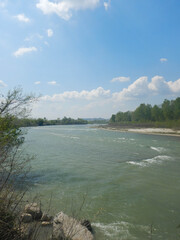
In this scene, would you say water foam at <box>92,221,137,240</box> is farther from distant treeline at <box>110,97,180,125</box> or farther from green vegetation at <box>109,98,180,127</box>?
distant treeline at <box>110,97,180,125</box>

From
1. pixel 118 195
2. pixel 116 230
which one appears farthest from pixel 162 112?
pixel 116 230

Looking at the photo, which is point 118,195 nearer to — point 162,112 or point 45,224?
point 45,224

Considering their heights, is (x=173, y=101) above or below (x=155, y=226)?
above

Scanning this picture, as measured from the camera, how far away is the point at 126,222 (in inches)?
297

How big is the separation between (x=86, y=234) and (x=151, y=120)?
10607cm

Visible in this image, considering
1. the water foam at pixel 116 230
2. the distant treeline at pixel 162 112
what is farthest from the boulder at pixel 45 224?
the distant treeline at pixel 162 112

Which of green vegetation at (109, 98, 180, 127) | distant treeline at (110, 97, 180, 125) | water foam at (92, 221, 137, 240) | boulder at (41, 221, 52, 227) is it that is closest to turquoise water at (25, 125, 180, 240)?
water foam at (92, 221, 137, 240)

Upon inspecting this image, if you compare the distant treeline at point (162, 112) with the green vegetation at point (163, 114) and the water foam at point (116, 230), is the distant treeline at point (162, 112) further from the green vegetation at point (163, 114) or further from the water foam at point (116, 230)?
the water foam at point (116, 230)

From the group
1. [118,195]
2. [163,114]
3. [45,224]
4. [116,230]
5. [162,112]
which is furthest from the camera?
Result: [162,112]

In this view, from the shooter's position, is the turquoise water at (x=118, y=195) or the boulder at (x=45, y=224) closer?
the boulder at (x=45, y=224)

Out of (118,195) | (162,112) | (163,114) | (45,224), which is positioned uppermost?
(162,112)

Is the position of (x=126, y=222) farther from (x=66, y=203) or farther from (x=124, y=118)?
(x=124, y=118)

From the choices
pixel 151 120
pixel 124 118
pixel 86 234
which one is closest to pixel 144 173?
pixel 86 234

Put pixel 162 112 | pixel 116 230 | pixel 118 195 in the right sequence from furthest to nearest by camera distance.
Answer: pixel 162 112 → pixel 118 195 → pixel 116 230
